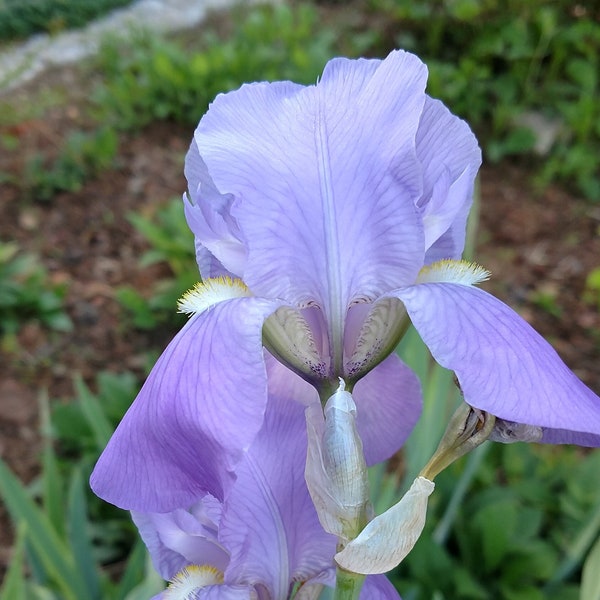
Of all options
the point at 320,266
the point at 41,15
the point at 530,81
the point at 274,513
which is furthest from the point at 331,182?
the point at 41,15

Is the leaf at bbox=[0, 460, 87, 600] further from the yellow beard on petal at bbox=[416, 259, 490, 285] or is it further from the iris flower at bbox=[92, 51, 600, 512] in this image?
the yellow beard on petal at bbox=[416, 259, 490, 285]

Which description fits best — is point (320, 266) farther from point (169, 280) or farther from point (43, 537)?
point (169, 280)

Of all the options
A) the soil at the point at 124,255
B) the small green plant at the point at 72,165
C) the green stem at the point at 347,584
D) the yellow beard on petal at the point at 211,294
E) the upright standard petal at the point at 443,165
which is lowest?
the soil at the point at 124,255

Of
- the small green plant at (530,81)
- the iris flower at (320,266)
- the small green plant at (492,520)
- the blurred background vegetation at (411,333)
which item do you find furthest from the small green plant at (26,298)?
the iris flower at (320,266)

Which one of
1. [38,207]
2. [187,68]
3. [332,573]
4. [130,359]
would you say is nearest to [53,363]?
[130,359]

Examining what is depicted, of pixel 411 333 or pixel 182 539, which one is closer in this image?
pixel 182 539

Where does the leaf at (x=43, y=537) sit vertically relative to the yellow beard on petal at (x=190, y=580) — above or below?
below

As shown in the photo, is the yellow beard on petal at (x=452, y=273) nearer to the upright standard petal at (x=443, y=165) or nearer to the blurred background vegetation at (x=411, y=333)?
the upright standard petal at (x=443, y=165)
